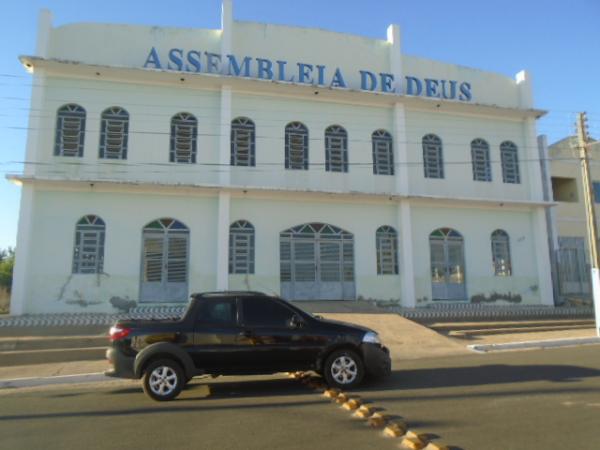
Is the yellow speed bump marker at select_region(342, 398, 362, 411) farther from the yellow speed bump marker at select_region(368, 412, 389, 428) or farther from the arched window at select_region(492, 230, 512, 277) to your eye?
the arched window at select_region(492, 230, 512, 277)

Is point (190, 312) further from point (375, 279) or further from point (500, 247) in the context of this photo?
point (500, 247)

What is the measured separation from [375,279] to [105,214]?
971 centimetres

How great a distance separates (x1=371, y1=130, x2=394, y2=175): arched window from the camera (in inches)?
739

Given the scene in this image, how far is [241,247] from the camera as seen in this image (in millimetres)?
17094

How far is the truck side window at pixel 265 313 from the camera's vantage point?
7.42 meters

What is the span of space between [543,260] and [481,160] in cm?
473

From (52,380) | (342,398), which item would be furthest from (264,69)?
(342,398)

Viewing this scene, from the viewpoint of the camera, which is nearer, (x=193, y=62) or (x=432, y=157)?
(x=193, y=62)

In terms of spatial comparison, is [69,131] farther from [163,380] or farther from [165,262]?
[163,380]

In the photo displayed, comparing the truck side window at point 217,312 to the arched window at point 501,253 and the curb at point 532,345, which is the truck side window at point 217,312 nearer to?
the curb at point 532,345

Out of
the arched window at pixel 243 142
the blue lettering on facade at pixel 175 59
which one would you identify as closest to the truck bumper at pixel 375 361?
the arched window at pixel 243 142

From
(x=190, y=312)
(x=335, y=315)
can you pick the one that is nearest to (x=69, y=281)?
(x=335, y=315)

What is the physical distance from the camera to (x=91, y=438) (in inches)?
207

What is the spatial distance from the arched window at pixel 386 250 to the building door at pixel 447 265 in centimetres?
153
